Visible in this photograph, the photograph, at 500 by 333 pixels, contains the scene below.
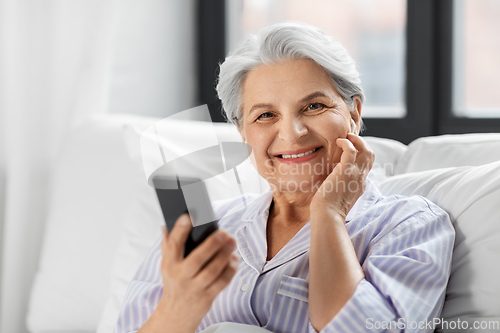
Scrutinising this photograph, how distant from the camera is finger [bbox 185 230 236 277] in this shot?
1.81ft

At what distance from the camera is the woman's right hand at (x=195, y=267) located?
0.55 metres

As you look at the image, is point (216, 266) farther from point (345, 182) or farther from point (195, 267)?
point (345, 182)

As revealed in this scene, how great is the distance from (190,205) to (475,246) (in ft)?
1.96

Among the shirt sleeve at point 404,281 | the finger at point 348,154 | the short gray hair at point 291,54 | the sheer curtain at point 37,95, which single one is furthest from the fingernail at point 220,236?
the sheer curtain at point 37,95

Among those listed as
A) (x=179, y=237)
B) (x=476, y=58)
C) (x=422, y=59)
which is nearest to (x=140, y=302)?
(x=179, y=237)

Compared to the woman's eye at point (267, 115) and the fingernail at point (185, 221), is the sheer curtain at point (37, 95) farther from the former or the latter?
the fingernail at point (185, 221)

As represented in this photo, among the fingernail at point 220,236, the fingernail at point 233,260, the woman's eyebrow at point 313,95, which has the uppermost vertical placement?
the woman's eyebrow at point 313,95

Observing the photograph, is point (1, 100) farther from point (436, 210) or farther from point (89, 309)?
point (436, 210)

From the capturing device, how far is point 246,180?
32.0 inches

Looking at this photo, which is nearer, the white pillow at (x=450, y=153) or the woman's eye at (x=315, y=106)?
the woman's eye at (x=315, y=106)

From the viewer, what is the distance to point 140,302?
1031 mm

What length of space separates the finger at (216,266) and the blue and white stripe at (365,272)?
0.31ft

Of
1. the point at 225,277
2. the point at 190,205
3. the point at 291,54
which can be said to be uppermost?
the point at 291,54

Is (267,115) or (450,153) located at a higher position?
(267,115)
